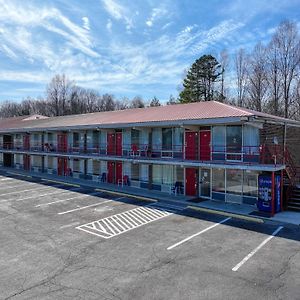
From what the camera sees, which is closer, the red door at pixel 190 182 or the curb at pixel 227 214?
the curb at pixel 227 214

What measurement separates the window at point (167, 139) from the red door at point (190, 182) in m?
2.28

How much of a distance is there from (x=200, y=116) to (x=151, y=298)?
13503 mm

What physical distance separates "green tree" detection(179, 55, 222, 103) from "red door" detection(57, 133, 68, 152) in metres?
26.5

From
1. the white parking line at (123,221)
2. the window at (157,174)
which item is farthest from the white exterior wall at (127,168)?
the white parking line at (123,221)

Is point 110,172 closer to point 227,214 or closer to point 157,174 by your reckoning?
point 157,174

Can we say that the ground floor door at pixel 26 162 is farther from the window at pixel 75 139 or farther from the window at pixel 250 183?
the window at pixel 250 183

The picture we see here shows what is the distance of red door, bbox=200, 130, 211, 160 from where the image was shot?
2089 cm

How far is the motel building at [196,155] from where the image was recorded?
18.2 meters

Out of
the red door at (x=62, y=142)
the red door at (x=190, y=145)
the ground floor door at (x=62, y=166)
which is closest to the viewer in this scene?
the red door at (x=190, y=145)

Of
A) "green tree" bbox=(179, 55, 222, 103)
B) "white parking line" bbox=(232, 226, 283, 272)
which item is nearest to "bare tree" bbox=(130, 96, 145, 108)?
"green tree" bbox=(179, 55, 222, 103)

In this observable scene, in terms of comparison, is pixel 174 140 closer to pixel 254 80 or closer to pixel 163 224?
pixel 163 224

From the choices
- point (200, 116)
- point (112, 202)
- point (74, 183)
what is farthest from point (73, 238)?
point (74, 183)

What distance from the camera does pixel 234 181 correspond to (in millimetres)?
19641

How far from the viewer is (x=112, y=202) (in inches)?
796
